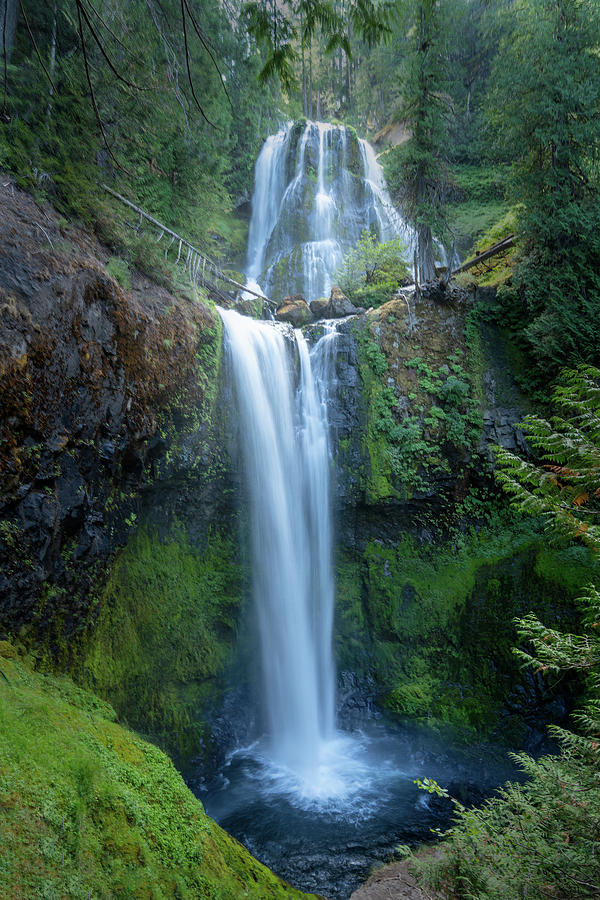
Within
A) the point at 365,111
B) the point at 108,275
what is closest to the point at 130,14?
the point at 108,275

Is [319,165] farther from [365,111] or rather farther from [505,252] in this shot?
[365,111]

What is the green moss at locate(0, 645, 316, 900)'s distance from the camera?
238 cm

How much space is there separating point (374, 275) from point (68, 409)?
9.46m

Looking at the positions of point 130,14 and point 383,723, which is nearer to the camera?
point 130,14

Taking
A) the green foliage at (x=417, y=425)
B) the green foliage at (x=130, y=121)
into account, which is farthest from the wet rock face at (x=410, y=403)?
the green foliage at (x=130, y=121)

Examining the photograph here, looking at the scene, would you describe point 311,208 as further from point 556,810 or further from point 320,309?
point 556,810

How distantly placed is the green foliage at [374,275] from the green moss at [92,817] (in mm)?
10438

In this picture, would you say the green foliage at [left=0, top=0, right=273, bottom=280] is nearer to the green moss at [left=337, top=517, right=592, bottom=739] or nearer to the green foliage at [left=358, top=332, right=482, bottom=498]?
the green foliage at [left=358, top=332, right=482, bottom=498]

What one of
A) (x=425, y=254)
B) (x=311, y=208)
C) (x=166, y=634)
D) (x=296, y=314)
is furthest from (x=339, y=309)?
(x=311, y=208)

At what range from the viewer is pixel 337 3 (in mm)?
2670

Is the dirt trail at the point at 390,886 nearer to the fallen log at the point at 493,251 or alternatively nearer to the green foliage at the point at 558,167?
the green foliage at the point at 558,167

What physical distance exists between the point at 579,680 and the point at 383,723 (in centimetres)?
347

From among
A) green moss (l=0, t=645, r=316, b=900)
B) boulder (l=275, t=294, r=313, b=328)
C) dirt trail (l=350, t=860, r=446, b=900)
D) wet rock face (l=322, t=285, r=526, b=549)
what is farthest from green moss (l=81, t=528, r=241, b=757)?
boulder (l=275, t=294, r=313, b=328)

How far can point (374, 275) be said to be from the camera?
1189 cm
